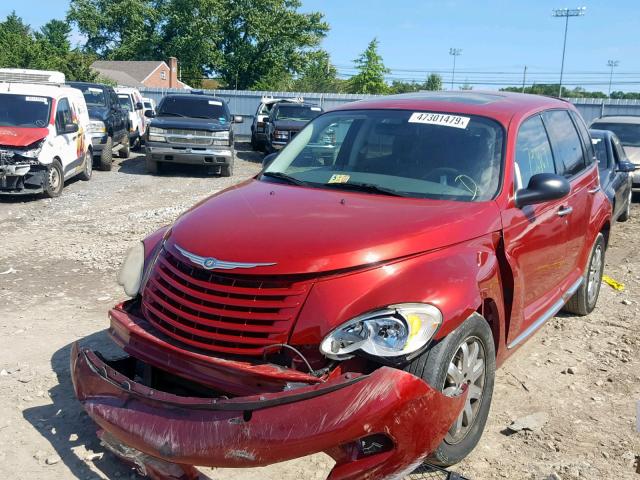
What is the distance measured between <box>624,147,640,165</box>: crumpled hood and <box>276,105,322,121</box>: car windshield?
9.85 metres

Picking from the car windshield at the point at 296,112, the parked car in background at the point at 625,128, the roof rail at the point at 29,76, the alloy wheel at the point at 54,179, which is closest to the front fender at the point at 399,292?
the alloy wheel at the point at 54,179

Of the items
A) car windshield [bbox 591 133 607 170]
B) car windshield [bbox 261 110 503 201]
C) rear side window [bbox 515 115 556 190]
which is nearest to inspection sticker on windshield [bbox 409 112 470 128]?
car windshield [bbox 261 110 503 201]

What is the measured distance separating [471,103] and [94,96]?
1520 cm

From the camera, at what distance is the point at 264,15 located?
58125 mm

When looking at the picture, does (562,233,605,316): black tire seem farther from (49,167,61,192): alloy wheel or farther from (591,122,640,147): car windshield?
(591,122,640,147): car windshield

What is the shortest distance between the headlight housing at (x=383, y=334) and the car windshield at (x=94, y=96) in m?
16.0

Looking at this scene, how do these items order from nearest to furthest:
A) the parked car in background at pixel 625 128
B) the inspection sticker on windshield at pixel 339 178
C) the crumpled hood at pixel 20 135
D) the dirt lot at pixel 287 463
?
1. the dirt lot at pixel 287 463
2. the inspection sticker on windshield at pixel 339 178
3. the crumpled hood at pixel 20 135
4. the parked car in background at pixel 625 128

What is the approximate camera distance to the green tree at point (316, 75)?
2341 inches

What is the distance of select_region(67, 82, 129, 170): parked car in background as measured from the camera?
16109 millimetres

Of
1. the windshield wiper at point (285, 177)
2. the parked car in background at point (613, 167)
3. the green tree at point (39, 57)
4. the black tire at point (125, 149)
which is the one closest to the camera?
the windshield wiper at point (285, 177)

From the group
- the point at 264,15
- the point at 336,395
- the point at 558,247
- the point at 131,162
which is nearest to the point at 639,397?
the point at 558,247

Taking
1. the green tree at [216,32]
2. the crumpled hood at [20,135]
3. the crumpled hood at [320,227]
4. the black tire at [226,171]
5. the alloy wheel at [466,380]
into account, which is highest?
the green tree at [216,32]

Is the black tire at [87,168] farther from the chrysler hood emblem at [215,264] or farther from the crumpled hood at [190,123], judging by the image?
the chrysler hood emblem at [215,264]

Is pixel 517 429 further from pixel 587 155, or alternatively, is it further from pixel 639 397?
pixel 587 155
